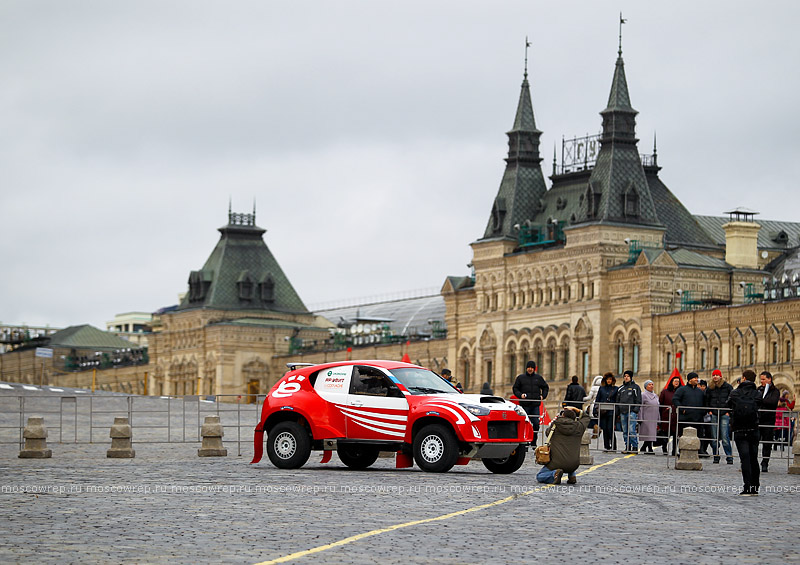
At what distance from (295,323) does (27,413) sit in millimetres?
82453

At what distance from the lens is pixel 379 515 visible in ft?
69.4

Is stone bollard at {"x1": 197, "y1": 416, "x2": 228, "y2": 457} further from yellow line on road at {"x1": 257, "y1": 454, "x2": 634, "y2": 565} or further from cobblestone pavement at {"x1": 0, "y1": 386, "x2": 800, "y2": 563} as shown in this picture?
yellow line on road at {"x1": 257, "y1": 454, "x2": 634, "y2": 565}

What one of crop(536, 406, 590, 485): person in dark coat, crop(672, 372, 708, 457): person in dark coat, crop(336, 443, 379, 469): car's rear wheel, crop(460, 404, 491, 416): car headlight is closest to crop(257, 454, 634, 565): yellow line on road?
crop(536, 406, 590, 485): person in dark coat

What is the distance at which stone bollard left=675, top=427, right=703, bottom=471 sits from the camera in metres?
32.9

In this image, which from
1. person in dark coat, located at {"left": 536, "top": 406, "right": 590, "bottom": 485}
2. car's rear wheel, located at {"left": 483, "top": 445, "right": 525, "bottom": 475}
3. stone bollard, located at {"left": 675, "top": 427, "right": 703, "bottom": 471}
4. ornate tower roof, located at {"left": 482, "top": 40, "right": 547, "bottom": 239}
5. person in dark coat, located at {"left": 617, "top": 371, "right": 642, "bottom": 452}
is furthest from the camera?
ornate tower roof, located at {"left": 482, "top": 40, "right": 547, "bottom": 239}

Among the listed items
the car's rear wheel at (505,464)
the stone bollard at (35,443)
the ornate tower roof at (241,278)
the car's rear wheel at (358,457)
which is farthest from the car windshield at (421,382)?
the ornate tower roof at (241,278)

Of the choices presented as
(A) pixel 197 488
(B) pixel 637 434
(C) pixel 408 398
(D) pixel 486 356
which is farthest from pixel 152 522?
(D) pixel 486 356

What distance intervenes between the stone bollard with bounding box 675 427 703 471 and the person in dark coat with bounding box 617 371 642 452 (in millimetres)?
4027

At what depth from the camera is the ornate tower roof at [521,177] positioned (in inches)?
4267

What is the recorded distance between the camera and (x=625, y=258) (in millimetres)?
98188

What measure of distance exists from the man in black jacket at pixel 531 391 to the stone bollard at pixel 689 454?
15.3 feet

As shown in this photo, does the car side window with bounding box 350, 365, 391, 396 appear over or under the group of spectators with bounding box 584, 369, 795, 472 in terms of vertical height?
over

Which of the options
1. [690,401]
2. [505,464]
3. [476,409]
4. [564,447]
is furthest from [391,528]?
[690,401]

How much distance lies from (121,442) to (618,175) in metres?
68.4
